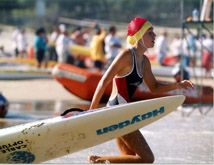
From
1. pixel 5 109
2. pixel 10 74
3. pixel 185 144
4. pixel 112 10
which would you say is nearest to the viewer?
pixel 185 144

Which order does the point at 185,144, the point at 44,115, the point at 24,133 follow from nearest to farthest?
1. the point at 24,133
2. the point at 185,144
3. the point at 44,115

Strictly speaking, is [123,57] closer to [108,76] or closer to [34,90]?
[108,76]

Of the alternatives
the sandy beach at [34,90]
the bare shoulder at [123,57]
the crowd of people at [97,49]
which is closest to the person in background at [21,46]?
the crowd of people at [97,49]

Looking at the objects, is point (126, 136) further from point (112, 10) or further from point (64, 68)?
point (112, 10)

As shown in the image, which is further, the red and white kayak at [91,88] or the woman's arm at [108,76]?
the red and white kayak at [91,88]

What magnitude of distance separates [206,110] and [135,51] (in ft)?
26.4

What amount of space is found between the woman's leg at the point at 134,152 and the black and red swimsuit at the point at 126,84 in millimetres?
357

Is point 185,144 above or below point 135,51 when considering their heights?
below

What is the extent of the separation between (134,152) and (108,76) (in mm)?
772

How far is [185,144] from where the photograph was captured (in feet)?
34.5

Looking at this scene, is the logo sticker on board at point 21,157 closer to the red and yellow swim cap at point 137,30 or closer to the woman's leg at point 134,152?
the woman's leg at point 134,152

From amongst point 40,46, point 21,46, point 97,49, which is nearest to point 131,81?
point 97,49

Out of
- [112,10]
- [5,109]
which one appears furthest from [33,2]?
[5,109]

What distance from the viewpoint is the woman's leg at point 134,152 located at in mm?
7070
